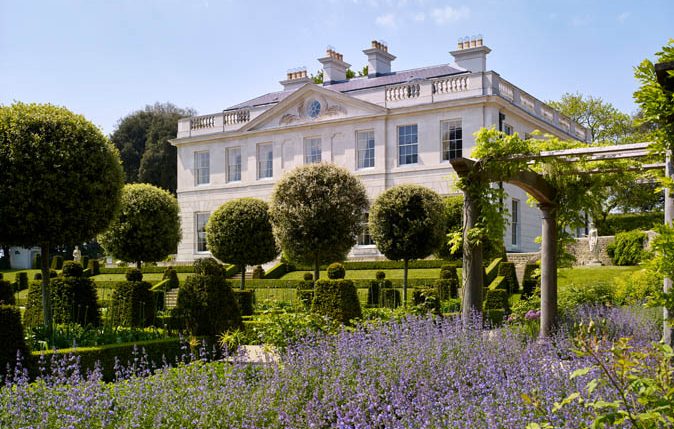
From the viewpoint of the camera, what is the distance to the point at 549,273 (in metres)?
10.2

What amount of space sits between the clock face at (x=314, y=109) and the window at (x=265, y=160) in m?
2.50

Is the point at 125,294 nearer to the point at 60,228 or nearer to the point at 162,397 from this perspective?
the point at 60,228

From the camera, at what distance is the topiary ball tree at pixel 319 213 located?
1786 centimetres

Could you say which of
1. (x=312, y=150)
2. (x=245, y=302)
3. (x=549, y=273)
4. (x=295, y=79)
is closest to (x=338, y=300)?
(x=549, y=273)

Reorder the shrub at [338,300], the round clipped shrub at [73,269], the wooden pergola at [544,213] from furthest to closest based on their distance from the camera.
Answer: the round clipped shrub at [73,269]
the shrub at [338,300]
the wooden pergola at [544,213]

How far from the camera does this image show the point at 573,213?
35.3ft

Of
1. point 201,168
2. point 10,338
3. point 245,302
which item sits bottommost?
point 245,302

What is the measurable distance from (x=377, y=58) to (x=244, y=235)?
13.8 meters

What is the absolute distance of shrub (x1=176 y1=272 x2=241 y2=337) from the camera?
9781 millimetres

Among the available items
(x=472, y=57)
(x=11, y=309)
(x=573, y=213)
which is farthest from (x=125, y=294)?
(x=472, y=57)

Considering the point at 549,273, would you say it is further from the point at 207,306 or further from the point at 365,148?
the point at 365,148

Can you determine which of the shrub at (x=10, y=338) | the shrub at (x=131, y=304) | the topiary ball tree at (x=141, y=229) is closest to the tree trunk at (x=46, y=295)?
the shrub at (x=131, y=304)

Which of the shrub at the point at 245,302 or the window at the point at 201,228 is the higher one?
the window at the point at 201,228

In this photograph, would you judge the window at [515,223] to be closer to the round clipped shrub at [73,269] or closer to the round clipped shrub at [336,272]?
the round clipped shrub at [336,272]
